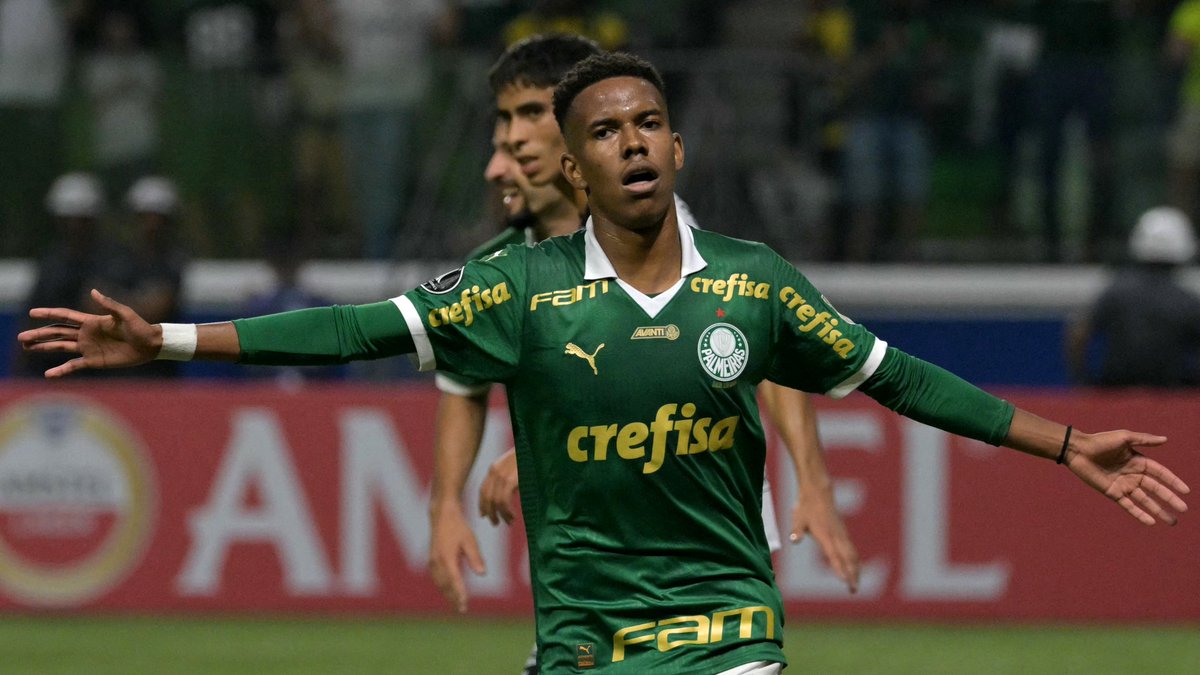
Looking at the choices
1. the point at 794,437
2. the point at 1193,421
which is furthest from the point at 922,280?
the point at 794,437

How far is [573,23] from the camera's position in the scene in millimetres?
13102

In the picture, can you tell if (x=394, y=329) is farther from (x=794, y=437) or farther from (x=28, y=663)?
(x=28, y=663)

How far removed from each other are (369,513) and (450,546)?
561cm

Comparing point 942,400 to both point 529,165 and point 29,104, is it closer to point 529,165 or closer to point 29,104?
point 529,165

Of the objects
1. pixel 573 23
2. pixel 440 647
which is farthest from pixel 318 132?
pixel 440 647

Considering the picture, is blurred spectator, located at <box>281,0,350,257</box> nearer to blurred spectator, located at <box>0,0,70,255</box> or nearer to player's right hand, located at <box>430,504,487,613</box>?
blurred spectator, located at <box>0,0,70,255</box>

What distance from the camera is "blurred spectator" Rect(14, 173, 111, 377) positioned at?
515 inches

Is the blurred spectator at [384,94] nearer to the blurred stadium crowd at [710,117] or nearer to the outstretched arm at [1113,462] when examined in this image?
the blurred stadium crowd at [710,117]

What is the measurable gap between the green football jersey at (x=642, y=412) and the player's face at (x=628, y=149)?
0.15 meters

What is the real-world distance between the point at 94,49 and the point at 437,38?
2.49 metres

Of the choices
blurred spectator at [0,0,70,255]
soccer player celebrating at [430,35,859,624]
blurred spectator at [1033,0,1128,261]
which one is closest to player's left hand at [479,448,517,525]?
soccer player celebrating at [430,35,859,624]

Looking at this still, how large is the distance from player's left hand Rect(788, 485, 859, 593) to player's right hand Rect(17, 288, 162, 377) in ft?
6.50

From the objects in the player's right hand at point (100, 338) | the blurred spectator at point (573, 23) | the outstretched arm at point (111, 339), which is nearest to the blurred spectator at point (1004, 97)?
the blurred spectator at point (573, 23)

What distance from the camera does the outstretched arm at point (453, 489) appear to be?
5871 millimetres
